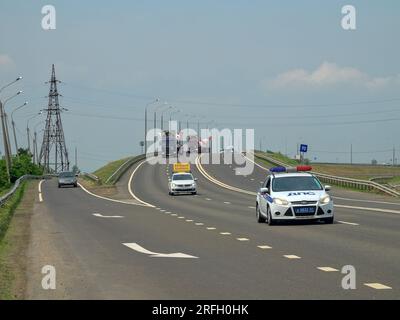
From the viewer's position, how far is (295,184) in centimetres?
2548

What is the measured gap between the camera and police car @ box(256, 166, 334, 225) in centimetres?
2431

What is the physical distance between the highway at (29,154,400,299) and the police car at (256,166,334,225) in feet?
1.20

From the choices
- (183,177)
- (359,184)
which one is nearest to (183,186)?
(183,177)

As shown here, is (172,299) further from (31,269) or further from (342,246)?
(342,246)

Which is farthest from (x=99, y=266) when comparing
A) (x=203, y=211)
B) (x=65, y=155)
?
(x=65, y=155)

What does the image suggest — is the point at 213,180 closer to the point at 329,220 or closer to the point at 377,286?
the point at 329,220

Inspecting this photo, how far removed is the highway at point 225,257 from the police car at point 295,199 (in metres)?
0.37

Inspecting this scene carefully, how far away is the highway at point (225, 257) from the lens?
39.2 feet

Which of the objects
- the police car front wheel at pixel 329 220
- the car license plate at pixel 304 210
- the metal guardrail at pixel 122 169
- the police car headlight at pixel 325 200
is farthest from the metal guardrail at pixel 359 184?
the car license plate at pixel 304 210

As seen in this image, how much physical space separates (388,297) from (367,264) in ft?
12.3

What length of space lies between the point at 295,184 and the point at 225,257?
9262mm

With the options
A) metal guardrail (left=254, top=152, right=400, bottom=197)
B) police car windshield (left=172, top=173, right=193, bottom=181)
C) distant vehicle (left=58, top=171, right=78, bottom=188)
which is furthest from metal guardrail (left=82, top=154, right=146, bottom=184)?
metal guardrail (left=254, top=152, right=400, bottom=197)

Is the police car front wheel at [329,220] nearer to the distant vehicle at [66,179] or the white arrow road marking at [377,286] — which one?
the white arrow road marking at [377,286]

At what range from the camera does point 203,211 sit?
1420 inches
